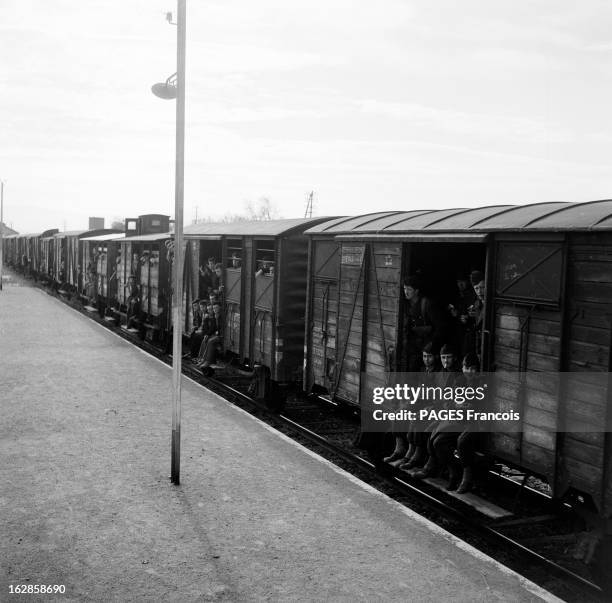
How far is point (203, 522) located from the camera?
7723 mm

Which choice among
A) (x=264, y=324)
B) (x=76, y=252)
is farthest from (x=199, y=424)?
(x=76, y=252)

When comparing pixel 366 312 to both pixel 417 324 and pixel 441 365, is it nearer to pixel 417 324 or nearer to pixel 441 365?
pixel 417 324

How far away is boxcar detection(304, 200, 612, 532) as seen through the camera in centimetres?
663

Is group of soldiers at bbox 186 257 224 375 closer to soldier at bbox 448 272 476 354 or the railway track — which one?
the railway track

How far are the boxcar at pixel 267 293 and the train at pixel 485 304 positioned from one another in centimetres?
3

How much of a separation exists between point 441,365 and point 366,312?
1.60 m

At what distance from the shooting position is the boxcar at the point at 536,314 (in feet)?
21.8

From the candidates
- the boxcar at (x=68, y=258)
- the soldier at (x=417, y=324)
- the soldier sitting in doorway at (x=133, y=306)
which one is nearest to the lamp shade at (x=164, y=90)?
the soldier at (x=417, y=324)

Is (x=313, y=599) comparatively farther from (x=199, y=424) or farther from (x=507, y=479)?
(x=199, y=424)

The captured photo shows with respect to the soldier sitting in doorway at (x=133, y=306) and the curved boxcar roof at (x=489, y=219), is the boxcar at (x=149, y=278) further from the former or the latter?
the curved boxcar roof at (x=489, y=219)

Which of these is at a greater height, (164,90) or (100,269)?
(164,90)

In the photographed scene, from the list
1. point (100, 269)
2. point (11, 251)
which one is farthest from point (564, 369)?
point (11, 251)

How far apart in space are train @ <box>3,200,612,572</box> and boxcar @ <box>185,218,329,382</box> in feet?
0.09

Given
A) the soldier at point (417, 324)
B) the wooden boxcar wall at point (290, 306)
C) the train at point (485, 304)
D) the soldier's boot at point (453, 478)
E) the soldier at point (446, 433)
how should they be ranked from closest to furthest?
the train at point (485, 304), the soldier at point (446, 433), the soldier's boot at point (453, 478), the soldier at point (417, 324), the wooden boxcar wall at point (290, 306)
